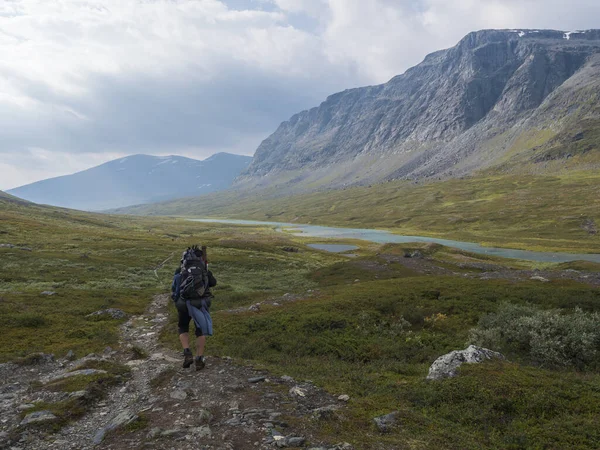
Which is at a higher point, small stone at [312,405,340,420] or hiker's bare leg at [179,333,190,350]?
hiker's bare leg at [179,333,190,350]

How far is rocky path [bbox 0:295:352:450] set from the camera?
872 centimetres

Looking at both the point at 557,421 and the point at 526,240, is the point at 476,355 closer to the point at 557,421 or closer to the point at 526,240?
the point at 557,421

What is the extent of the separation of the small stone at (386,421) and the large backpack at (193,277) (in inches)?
318

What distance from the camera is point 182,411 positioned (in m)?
10.3

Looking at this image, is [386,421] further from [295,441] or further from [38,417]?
[38,417]

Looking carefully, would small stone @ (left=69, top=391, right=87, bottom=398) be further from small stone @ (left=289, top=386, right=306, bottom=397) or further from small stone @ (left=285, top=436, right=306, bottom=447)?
small stone @ (left=285, top=436, right=306, bottom=447)

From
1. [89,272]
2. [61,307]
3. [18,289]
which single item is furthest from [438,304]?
[89,272]

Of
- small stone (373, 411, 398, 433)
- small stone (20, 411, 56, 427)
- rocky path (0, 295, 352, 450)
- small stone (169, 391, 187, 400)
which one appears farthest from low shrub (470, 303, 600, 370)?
small stone (20, 411, 56, 427)

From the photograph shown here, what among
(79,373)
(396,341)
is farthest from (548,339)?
(79,373)

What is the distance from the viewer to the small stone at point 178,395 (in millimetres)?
11241

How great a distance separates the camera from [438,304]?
Answer: 28078 millimetres

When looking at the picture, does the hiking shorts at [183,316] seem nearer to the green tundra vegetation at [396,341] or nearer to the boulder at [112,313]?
the green tundra vegetation at [396,341]

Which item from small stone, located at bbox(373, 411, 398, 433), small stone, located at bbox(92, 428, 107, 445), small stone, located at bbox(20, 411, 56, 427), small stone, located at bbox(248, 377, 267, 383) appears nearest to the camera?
small stone, located at bbox(92, 428, 107, 445)

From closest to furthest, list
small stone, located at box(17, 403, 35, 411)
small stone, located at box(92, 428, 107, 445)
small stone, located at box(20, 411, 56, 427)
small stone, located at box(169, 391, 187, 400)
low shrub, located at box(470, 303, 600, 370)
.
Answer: small stone, located at box(92, 428, 107, 445), small stone, located at box(20, 411, 56, 427), small stone, located at box(17, 403, 35, 411), small stone, located at box(169, 391, 187, 400), low shrub, located at box(470, 303, 600, 370)
